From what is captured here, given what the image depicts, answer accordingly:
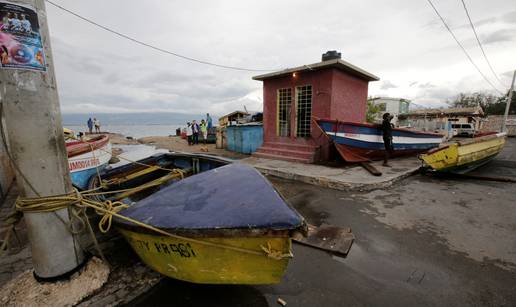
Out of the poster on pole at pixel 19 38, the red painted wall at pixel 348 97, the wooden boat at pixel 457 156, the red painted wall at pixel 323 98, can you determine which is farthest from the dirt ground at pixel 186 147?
the poster on pole at pixel 19 38

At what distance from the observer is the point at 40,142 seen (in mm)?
1949

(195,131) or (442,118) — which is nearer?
(195,131)

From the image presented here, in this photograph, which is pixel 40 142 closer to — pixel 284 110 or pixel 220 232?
pixel 220 232

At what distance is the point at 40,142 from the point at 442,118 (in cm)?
3643

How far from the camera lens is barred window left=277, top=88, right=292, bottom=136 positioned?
9414 millimetres

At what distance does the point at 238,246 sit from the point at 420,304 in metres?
1.89

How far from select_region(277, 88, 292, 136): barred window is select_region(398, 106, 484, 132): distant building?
24.3 metres

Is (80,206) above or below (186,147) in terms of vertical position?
above

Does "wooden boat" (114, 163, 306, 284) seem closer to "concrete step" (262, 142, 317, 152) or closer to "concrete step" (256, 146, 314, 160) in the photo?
"concrete step" (256, 146, 314, 160)

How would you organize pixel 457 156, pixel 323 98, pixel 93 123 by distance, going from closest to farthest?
pixel 457 156, pixel 323 98, pixel 93 123

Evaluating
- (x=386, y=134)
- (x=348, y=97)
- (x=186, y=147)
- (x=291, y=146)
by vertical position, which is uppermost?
(x=348, y=97)

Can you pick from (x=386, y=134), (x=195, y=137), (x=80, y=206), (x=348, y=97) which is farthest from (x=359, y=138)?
(x=195, y=137)

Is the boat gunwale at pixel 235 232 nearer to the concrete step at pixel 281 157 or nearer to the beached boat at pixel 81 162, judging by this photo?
the beached boat at pixel 81 162

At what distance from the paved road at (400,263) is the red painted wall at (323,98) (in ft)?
14.2
